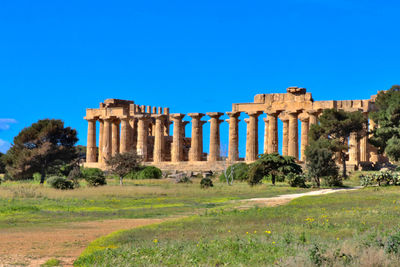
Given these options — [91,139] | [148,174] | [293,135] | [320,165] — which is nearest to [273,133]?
[293,135]

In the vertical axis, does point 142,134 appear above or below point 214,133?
above

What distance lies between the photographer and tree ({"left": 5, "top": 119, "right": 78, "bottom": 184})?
Answer: 2306 inches

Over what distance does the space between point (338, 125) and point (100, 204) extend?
116ft

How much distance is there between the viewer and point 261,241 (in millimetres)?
16141

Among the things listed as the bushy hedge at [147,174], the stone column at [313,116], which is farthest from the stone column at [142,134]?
the stone column at [313,116]

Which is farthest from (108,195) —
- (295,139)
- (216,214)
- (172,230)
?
(295,139)

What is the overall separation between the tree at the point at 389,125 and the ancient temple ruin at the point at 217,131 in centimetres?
617

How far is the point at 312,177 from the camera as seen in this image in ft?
161

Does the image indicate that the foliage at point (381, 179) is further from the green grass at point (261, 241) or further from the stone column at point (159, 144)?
the stone column at point (159, 144)

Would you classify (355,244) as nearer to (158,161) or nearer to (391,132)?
(391,132)

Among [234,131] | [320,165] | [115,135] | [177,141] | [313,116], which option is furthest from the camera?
[115,135]

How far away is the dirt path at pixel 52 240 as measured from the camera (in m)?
15.1

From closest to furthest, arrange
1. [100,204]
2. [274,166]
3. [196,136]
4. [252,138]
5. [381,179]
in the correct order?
[100,204]
[381,179]
[274,166]
[252,138]
[196,136]

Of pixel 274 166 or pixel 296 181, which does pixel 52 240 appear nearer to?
pixel 296 181
